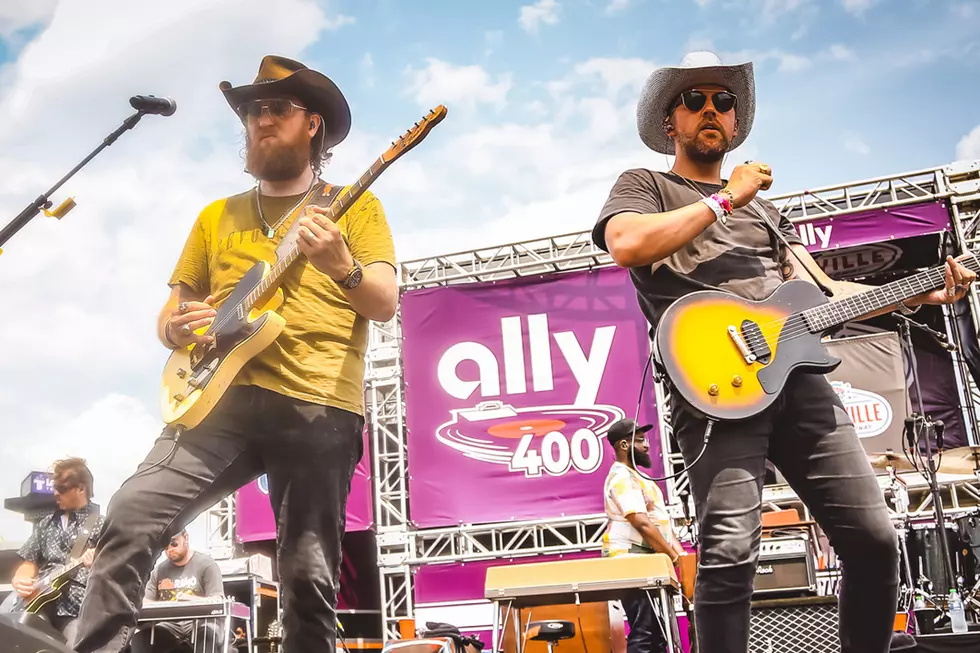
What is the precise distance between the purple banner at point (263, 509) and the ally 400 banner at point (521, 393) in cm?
102

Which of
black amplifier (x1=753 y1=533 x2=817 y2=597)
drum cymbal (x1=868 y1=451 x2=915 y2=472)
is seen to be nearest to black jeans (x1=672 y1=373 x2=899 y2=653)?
black amplifier (x1=753 y1=533 x2=817 y2=597)

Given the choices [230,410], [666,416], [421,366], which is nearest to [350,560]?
[421,366]

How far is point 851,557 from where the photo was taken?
2729 mm

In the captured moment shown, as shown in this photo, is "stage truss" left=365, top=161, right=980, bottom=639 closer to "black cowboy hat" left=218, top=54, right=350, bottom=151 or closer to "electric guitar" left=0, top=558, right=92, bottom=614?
"electric guitar" left=0, top=558, right=92, bottom=614

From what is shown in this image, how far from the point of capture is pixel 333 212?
3004mm

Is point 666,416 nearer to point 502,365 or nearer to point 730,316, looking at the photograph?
point 502,365

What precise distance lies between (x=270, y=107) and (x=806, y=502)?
2.15 m

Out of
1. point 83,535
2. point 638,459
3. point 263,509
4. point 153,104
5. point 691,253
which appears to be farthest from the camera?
point 263,509

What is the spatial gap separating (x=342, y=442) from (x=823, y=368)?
1515 mm

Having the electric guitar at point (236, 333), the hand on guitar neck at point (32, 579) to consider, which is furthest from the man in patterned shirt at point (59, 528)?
the electric guitar at point (236, 333)

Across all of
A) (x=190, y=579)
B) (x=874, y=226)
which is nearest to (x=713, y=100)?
(x=190, y=579)

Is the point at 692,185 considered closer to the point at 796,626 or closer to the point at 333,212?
the point at 333,212

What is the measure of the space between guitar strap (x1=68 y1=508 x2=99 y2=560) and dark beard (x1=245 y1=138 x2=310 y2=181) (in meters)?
4.78

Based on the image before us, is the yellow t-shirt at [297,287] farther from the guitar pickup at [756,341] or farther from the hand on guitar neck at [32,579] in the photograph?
the hand on guitar neck at [32,579]
